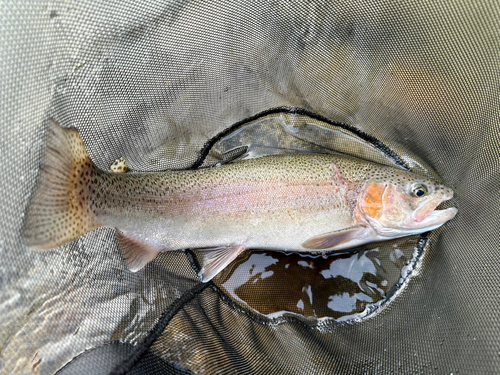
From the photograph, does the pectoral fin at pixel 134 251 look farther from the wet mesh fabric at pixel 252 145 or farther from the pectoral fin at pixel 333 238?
the pectoral fin at pixel 333 238

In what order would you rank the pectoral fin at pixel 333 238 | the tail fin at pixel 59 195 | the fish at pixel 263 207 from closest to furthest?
the tail fin at pixel 59 195 → the fish at pixel 263 207 → the pectoral fin at pixel 333 238

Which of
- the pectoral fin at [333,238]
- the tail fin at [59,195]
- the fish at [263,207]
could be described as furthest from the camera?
the pectoral fin at [333,238]

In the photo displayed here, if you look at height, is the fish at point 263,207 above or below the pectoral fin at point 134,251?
above

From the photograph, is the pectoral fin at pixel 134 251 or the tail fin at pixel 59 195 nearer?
the tail fin at pixel 59 195

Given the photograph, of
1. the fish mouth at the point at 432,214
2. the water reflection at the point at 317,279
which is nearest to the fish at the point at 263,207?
the fish mouth at the point at 432,214

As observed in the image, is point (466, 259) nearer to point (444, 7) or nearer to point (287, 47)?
point (444, 7)

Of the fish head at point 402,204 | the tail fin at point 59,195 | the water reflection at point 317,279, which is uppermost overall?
the fish head at point 402,204

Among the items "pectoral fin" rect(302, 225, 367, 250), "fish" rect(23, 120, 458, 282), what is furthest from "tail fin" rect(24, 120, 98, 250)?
"pectoral fin" rect(302, 225, 367, 250)
